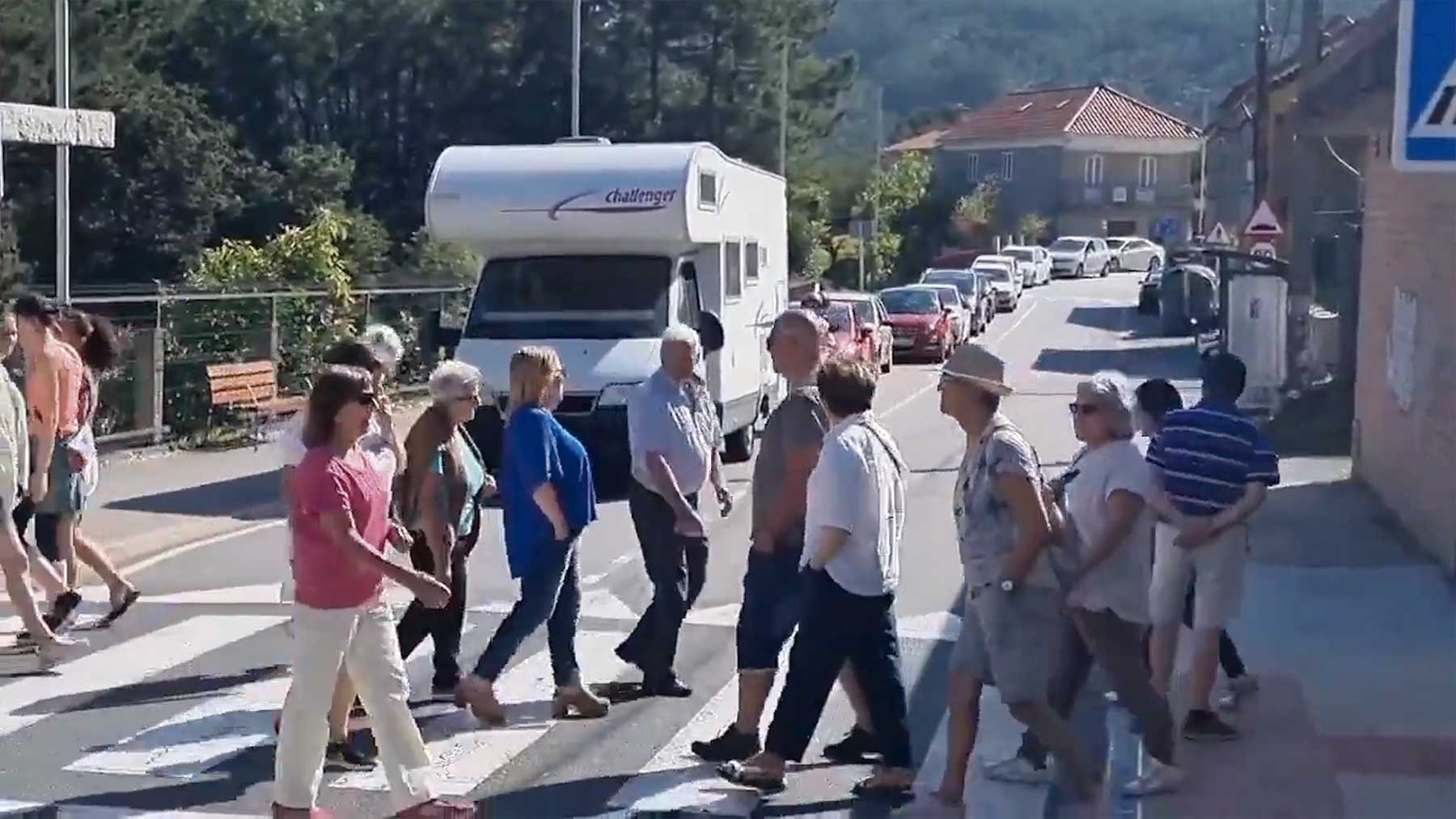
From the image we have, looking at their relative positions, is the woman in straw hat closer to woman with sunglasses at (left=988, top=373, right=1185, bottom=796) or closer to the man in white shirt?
woman with sunglasses at (left=988, top=373, right=1185, bottom=796)

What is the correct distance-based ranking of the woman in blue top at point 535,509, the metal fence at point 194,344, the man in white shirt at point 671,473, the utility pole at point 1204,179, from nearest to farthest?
the woman in blue top at point 535,509 → the man in white shirt at point 671,473 → the metal fence at point 194,344 → the utility pole at point 1204,179

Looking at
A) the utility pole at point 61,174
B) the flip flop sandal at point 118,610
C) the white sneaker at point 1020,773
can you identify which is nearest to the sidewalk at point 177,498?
the flip flop sandal at point 118,610

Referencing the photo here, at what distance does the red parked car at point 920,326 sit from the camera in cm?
3816

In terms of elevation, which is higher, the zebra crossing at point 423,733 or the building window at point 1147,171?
the building window at point 1147,171

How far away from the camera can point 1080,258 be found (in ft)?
253

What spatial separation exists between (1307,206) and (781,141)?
2115 centimetres

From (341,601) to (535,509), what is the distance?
70.0 inches

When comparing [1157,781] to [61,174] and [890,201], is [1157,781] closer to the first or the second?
[61,174]

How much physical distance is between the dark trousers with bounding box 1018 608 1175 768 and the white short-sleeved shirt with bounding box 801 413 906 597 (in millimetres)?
703

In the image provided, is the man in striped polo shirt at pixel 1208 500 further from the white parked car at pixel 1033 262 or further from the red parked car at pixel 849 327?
the white parked car at pixel 1033 262

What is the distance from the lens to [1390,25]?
1620 centimetres

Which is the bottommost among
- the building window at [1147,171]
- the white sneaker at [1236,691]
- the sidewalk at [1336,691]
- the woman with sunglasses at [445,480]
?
the sidewalk at [1336,691]

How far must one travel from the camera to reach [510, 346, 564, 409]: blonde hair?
8.42 m

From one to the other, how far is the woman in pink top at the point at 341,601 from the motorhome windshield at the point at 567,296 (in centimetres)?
1069
